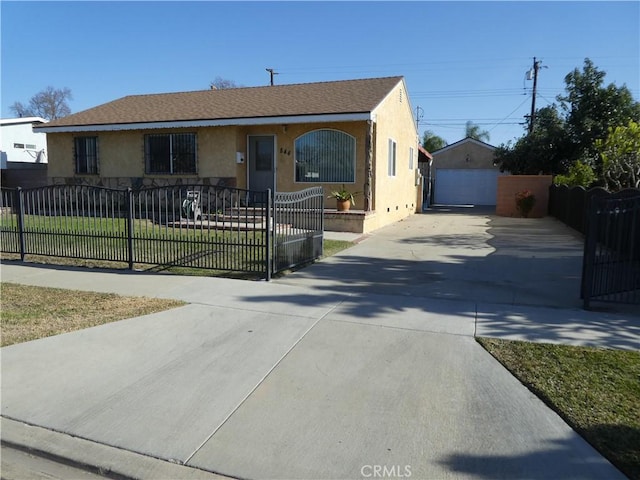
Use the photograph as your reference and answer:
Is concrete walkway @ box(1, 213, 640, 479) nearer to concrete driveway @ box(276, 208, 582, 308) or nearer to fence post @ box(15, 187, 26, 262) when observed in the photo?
concrete driveway @ box(276, 208, 582, 308)

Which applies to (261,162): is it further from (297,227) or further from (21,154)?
(21,154)

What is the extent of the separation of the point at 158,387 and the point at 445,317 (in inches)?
137

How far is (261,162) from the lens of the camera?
16688 millimetres

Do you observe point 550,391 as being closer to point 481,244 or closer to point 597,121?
point 481,244

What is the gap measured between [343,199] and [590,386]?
1091cm

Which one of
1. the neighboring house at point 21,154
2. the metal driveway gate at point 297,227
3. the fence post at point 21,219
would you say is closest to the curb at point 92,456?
the metal driveway gate at point 297,227

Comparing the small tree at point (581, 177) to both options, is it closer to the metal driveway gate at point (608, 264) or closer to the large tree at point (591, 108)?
the large tree at point (591, 108)

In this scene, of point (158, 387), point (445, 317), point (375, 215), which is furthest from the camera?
point (375, 215)

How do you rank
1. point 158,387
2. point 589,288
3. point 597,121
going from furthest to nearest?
point 597,121, point 589,288, point 158,387

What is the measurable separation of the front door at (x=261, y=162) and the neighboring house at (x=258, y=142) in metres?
0.04

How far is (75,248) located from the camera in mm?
9367

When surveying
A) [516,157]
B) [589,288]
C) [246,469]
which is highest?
[516,157]

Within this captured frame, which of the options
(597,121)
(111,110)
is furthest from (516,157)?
(111,110)

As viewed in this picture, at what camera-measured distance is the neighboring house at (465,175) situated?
115 ft
